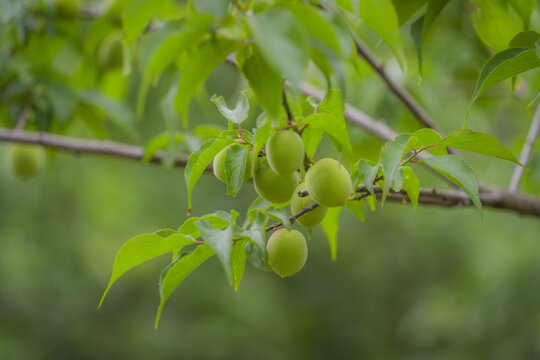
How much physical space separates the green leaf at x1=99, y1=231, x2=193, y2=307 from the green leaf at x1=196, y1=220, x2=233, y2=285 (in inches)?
1.8

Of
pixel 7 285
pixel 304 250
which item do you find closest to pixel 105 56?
pixel 304 250

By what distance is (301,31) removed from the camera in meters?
0.34

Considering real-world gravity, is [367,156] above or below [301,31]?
below

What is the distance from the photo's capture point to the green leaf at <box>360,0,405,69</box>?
0.44m

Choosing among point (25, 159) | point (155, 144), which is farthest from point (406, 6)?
point (25, 159)

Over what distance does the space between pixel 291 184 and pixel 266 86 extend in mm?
136

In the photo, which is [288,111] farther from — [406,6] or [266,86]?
[406,6]

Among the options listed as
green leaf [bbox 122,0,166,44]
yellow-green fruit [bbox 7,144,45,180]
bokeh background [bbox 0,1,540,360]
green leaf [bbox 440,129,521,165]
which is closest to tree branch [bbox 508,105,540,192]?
green leaf [bbox 440,129,521,165]

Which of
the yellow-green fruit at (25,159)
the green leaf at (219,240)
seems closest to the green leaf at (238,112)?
the green leaf at (219,240)

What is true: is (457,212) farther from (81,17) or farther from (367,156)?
(81,17)

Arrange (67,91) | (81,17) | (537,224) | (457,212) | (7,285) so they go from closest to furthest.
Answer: (67,91), (81,17), (537,224), (457,212), (7,285)

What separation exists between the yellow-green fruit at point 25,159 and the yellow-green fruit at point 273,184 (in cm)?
97

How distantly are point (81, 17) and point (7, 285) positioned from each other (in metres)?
2.70

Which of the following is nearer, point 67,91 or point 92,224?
point 67,91
